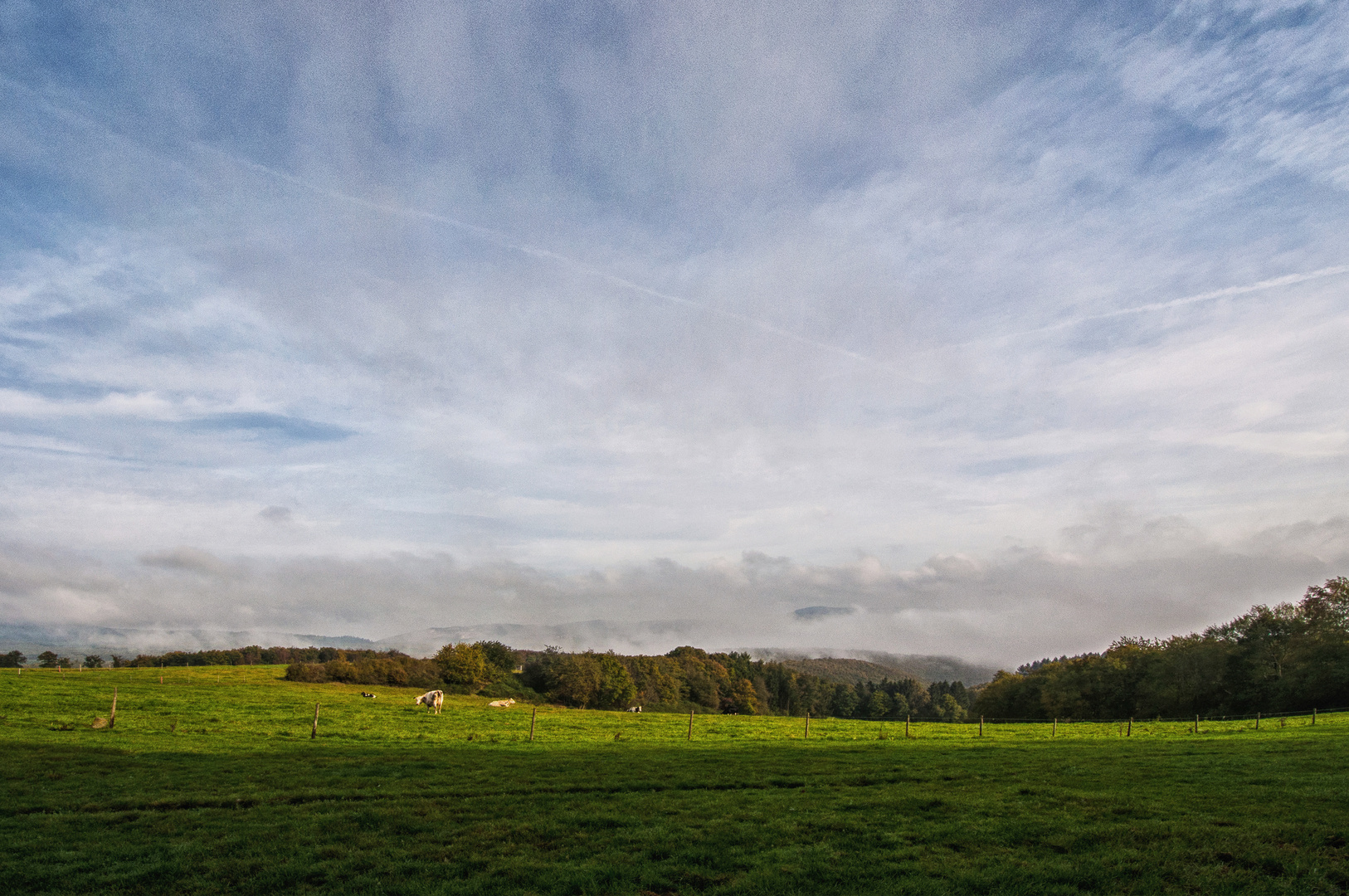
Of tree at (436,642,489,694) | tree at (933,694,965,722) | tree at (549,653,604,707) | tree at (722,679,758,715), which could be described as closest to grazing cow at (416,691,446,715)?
tree at (436,642,489,694)

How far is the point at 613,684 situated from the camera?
119m

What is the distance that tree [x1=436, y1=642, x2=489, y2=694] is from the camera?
369ft

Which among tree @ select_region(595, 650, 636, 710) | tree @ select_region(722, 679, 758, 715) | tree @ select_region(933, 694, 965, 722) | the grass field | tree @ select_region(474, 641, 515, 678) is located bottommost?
tree @ select_region(933, 694, 965, 722)

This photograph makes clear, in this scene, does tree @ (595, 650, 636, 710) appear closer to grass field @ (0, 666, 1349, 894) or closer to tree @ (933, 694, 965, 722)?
grass field @ (0, 666, 1349, 894)

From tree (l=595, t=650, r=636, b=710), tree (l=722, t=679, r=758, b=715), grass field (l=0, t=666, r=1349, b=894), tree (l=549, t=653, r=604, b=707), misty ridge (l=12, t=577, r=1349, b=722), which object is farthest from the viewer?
tree (l=722, t=679, r=758, b=715)

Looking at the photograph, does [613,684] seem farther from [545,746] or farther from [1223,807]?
[1223,807]

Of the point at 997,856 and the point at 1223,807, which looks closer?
the point at 997,856

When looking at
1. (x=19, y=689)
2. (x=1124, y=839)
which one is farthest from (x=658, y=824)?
(x=19, y=689)

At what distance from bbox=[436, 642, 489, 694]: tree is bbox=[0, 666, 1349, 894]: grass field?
271 ft

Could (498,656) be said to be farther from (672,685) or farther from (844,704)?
(844,704)

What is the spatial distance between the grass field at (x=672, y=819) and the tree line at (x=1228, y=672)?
57342 mm

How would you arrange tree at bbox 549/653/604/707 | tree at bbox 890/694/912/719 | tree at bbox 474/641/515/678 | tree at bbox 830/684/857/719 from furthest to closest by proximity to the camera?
tree at bbox 830/684/857/719 → tree at bbox 890/694/912/719 → tree at bbox 474/641/515/678 → tree at bbox 549/653/604/707

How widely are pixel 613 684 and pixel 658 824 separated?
110 meters

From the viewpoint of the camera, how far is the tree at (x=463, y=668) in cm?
11250
